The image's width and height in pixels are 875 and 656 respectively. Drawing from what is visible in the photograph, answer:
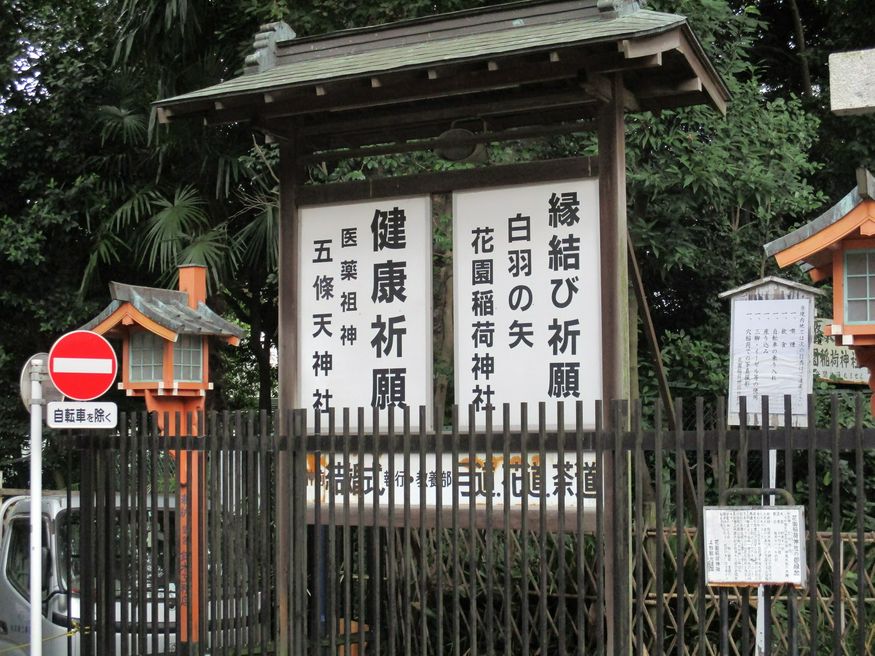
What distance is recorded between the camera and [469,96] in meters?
6.63

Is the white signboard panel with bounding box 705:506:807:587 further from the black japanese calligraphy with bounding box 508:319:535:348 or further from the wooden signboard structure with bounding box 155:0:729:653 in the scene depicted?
the black japanese calligraphy with bounding box 508:319:535:348

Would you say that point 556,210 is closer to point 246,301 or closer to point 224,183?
point 224,183

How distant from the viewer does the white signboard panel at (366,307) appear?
659 cm

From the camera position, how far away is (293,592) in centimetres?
644

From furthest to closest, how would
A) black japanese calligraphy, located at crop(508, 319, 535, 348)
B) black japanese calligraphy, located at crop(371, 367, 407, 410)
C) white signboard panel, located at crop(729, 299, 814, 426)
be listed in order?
white signboard panel, located at crop(729, 299, 814, 426) → black japanese calligraphy, located at crop(371, 367, 407, 410) → black japanese calligraphy, located at crop(508, 319, 535, 348)

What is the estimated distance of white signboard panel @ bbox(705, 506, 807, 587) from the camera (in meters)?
4.67

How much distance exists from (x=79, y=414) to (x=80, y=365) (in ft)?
1.57

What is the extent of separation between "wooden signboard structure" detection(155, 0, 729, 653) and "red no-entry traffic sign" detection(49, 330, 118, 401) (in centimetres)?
158

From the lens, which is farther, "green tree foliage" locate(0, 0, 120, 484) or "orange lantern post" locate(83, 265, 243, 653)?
"green tree foliage" locate(0, 0, 120, 484)

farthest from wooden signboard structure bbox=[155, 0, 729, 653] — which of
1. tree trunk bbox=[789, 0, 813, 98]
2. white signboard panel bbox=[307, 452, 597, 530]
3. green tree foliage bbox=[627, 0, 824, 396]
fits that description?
tree trunk bbox=[789, 0, 813, 98]

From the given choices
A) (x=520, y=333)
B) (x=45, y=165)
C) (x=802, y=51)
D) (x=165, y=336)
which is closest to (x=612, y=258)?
(x=520, y=333)

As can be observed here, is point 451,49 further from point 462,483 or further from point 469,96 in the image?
point 462,483

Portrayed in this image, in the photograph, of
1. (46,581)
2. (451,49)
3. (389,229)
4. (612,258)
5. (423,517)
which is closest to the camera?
(423,517)

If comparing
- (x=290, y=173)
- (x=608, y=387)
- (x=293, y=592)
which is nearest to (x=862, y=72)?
(x=608, y=387)
